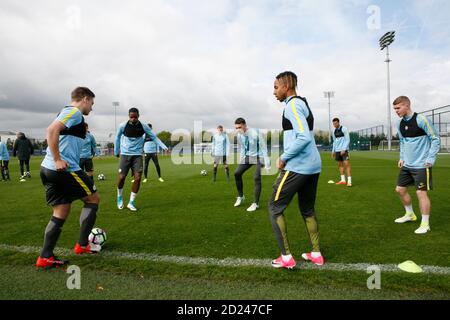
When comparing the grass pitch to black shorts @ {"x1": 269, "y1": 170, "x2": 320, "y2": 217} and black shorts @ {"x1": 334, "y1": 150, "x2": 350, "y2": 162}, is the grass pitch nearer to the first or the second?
black shorts @ {"x1": 269, "y1": 170, "x2": 320, "y2": 217}

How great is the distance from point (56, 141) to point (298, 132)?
108 inches

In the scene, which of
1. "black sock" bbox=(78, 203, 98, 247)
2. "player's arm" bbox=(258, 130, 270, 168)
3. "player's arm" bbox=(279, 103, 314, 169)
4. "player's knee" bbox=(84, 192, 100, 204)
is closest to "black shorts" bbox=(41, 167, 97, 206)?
"player's knee" bbox=(84, 192, 100, 204)

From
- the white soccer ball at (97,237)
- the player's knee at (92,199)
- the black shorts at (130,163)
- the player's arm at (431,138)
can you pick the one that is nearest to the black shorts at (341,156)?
the player's arm at (431,138)

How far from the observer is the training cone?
3.25 metres

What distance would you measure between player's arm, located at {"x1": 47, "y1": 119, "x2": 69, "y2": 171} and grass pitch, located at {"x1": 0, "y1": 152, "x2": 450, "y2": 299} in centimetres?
124

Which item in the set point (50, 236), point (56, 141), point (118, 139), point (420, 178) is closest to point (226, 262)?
point (50, 236)

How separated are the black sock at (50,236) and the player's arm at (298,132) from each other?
2.89 metres

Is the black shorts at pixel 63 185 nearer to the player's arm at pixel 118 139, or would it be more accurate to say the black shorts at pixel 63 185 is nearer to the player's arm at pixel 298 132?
the player's arm at pixel 298 132

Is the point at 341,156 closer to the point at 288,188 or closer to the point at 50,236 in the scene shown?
the point at 288,188

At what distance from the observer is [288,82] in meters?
3.55

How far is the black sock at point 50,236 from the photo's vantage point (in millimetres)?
3564

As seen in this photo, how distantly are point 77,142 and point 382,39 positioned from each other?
58.2 m
